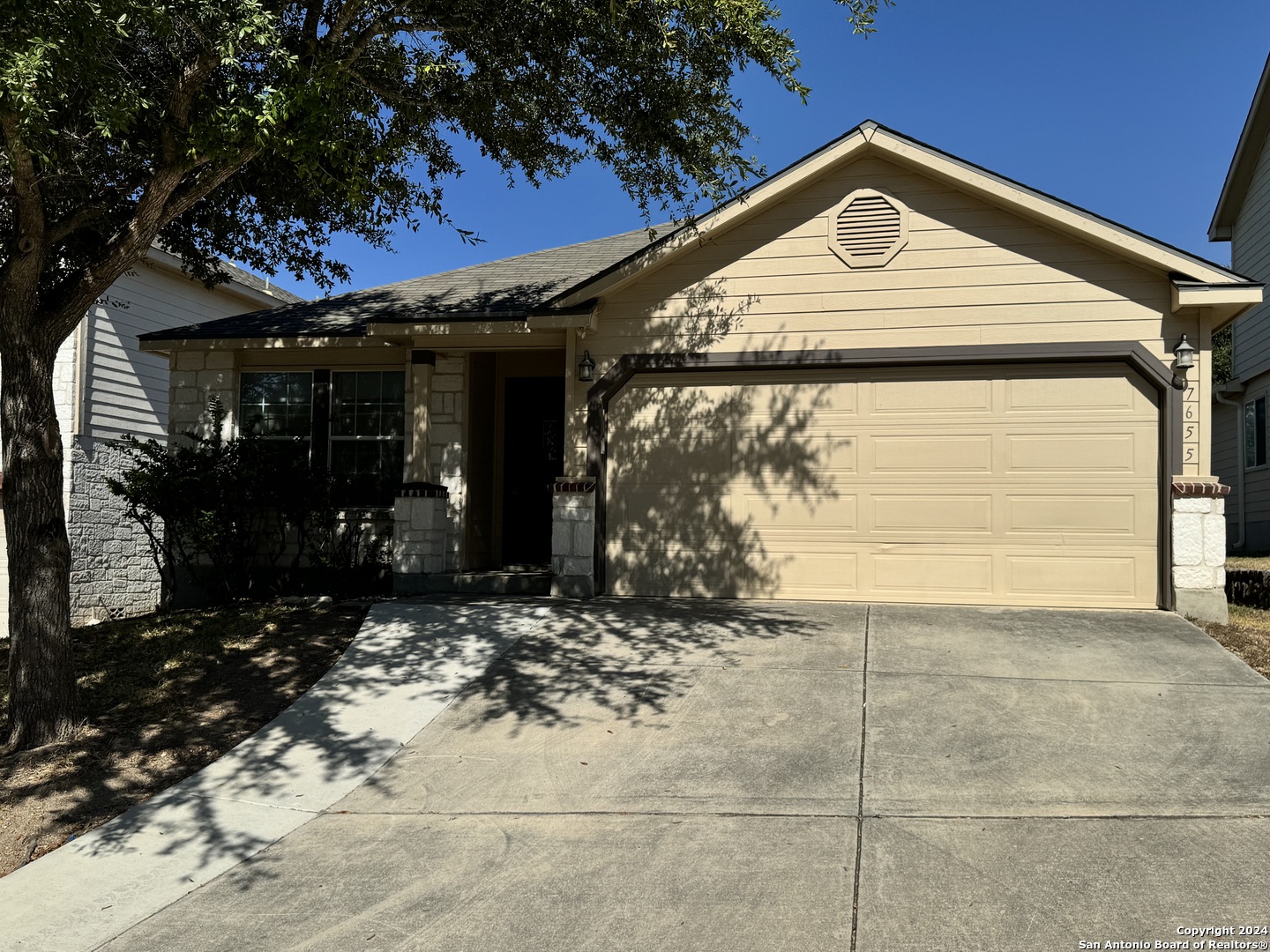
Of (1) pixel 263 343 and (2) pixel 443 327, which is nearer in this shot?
(2) pixel 443 327

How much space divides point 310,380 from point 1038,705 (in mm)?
9195

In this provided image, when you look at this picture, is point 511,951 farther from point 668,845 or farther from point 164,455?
point 164,455

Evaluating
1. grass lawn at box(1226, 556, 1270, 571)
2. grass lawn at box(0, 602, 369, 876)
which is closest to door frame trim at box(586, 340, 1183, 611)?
grass lawn at box(0, 602, 369, 876)

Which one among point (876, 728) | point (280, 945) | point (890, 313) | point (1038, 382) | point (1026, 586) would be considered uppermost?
point (890, 313)

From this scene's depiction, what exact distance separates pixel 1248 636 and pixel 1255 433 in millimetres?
10597

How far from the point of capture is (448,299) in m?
11.6

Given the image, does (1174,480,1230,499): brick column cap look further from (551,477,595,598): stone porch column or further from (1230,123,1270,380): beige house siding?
(1230,123,1270,380): beige house siding

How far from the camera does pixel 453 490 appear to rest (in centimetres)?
1084

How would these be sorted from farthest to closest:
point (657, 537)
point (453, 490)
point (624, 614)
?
1. point (453, 490)
2. point (657, 537)
3. point (624, 614)

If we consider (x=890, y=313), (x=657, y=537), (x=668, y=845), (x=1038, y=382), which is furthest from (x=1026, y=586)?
(x=668, y=845)

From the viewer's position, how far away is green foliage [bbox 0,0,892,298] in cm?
554

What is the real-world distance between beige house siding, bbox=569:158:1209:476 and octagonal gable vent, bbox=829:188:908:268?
82 mm

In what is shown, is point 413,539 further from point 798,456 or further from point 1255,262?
point 1255,262

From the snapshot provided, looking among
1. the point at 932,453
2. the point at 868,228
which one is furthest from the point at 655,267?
the point at 932,453
